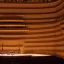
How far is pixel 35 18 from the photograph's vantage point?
836 cm

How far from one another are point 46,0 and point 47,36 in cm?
172

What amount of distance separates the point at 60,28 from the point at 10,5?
2.58m

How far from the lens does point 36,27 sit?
8.38 m

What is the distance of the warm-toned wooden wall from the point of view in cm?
813

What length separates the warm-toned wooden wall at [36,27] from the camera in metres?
8.13

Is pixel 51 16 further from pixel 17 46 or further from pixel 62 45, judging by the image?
pixel 17 46

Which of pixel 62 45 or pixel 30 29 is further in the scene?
pixel 30 29

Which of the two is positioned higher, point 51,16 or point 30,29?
point 51,16

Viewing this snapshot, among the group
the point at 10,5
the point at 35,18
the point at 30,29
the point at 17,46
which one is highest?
the point at 10,5
